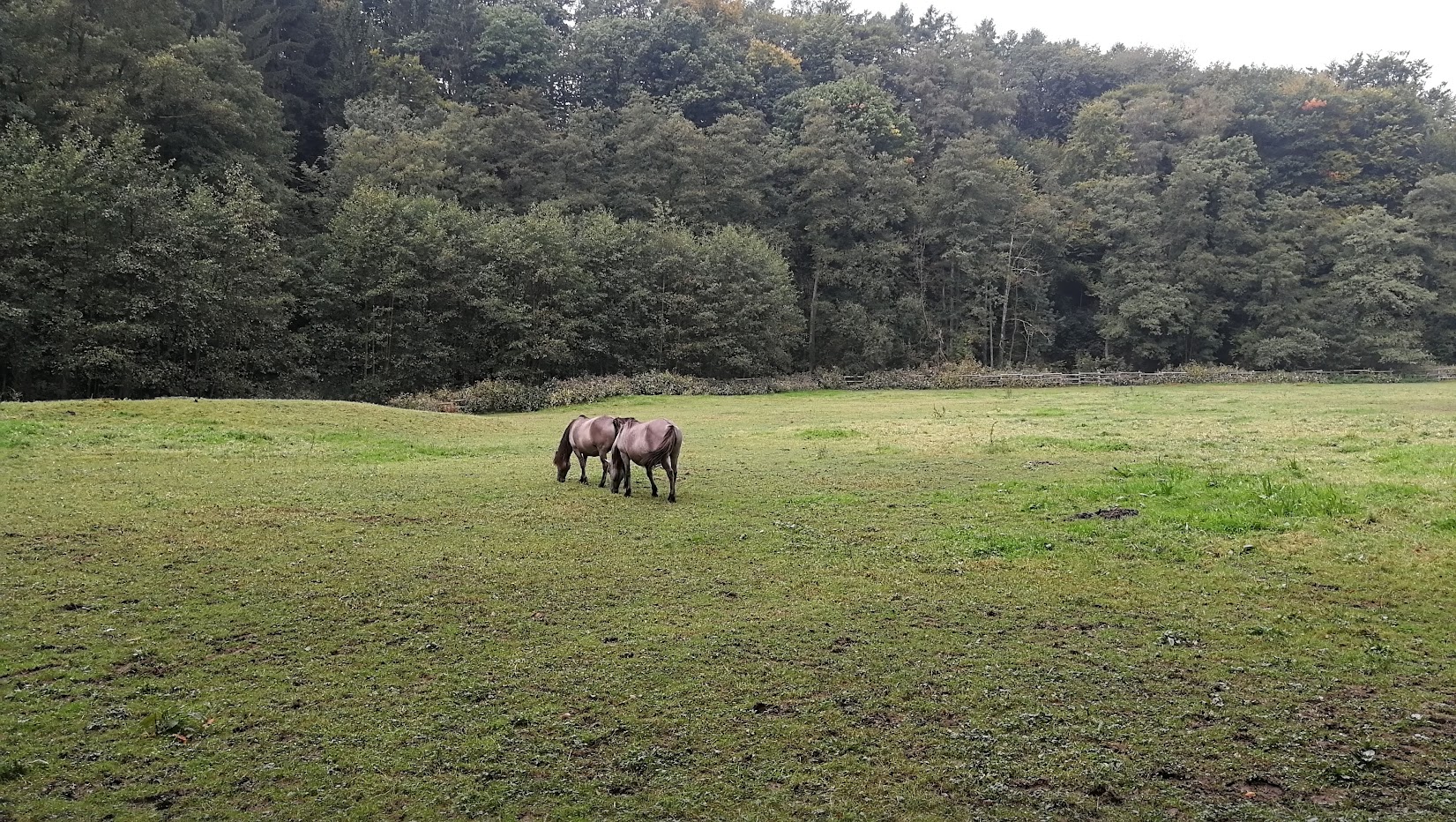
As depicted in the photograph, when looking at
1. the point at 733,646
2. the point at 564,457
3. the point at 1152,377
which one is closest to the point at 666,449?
the point at 564,457

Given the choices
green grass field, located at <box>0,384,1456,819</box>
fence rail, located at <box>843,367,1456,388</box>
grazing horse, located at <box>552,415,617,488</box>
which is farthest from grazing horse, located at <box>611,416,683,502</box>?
fence rail, located at <box>843,367,1456,388</box>

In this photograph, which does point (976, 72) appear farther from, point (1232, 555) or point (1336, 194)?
point (1232, 555)

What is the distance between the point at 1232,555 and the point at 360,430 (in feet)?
53.7

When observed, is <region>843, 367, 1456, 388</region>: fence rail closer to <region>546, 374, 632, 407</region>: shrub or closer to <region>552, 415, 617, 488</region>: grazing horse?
<region>546, 374, 632, 407</region>: shrub

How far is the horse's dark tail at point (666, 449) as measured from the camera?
10.8 metres

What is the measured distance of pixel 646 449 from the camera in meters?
10.8

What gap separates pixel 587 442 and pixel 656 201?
1696 inches

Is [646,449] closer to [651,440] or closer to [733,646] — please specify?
[651,440]

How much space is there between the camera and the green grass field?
12.6ft

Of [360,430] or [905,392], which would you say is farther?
[905,392]

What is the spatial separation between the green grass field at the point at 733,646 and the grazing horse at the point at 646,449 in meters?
0.46

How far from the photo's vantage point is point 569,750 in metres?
4.20

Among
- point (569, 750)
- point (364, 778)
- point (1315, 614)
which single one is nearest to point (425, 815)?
point (364, 778)

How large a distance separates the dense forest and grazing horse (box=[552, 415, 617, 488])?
73.7 feet
